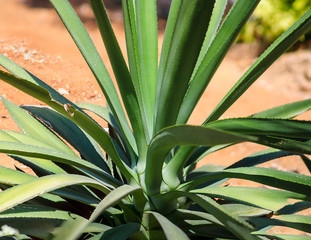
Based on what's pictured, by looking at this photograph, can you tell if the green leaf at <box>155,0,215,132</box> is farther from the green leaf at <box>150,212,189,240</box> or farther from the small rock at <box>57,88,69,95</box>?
the small rock at <box>57,88,69,95</box>

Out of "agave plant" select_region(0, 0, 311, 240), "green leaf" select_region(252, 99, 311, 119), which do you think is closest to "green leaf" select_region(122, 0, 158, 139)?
"agave plant" select_region(0, 0, 311, 240)

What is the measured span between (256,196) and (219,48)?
0.46 m

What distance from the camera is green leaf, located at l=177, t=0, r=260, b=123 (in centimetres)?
112

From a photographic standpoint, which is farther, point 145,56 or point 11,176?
point 145,56

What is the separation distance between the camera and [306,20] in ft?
3.61

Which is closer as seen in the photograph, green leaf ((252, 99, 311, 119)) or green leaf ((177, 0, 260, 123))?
green leaf ((177, 0, 260, 123))

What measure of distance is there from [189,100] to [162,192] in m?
0.30

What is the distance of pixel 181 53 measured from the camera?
104 centimetres

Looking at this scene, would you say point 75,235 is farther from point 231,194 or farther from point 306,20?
point 306,20

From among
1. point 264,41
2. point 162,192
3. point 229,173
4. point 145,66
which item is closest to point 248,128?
point 229,173

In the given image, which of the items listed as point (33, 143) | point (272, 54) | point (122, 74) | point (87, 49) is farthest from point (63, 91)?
point (272, 54)

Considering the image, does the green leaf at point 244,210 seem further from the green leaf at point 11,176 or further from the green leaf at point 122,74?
the green leaf at point 11,176

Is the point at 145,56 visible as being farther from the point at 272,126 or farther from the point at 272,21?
the point at 272,21

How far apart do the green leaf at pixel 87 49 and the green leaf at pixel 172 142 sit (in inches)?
8.5
